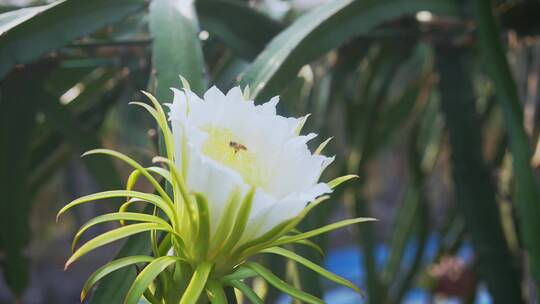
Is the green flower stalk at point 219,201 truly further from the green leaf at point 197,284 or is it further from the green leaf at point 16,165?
the green leaf at point 16,165

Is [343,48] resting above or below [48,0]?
below

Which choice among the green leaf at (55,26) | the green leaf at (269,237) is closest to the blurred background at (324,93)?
the green leaf at (55,26)

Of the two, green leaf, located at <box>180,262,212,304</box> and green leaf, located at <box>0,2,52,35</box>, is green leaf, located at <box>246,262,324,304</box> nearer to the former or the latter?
green leaf, located at <box>180,262,212,304</box>

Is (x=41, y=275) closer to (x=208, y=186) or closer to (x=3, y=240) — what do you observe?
(x=3, y=240)

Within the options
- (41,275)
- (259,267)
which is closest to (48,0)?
(259,267)

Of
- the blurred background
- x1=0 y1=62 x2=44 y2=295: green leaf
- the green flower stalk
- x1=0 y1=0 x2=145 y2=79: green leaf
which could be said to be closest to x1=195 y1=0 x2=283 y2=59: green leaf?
the blurred background
